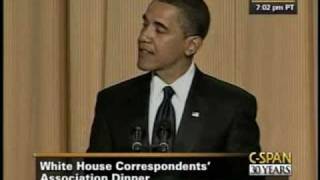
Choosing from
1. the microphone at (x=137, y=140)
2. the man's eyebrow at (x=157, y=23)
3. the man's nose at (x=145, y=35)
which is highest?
the man's eyebrow at (x=157, y=23)

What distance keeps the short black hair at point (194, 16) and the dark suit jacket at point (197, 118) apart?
10cm

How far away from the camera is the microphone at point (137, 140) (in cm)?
162

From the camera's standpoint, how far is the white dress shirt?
162 cm

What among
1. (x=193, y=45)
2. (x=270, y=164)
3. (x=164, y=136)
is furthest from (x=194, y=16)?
(x=270, y=164)

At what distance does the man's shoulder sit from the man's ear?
109 mm

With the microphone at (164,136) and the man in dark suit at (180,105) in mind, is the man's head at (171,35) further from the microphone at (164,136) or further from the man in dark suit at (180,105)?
the microphone at (164,136)

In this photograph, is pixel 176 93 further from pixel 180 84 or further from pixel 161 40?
pixel 161 40

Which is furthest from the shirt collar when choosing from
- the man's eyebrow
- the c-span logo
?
the c-span logo

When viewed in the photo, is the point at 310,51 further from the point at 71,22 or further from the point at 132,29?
the point at 71,22

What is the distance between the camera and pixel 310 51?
5.38 feet

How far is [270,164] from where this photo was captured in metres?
1.62

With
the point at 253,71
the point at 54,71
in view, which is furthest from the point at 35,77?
the point at 253,71

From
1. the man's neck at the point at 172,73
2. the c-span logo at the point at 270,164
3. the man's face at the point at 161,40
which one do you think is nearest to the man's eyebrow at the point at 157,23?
the man's face at the point at 161,40

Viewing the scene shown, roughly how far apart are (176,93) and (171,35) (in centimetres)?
14
